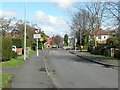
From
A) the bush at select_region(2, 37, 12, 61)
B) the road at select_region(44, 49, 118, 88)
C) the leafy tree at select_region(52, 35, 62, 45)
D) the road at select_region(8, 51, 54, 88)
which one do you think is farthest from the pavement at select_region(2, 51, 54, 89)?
the leafy tree at select_region(52, 35, 62, 45)

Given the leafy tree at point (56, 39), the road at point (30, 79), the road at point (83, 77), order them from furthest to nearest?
the leafy tree at point (56, 39) → the road at point (83, 77) → the road at point (30, 79)

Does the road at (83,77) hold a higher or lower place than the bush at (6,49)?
lower

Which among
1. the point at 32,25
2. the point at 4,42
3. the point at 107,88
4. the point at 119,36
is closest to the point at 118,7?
the point at 119,36

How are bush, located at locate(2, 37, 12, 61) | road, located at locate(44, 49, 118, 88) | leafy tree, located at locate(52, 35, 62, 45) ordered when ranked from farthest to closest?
leafy tree, located at locate(52, 35, 62, 45) → bush, located at locate(2, 37, 12, 61) → road, located at locate(44, 49, 118, 88)

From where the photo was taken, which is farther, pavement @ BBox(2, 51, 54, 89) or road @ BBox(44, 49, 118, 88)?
road @ BBox(44, 49, 118, 88)

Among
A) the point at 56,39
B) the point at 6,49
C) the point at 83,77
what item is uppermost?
the point at 56,39

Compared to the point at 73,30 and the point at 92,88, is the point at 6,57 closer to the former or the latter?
the point at 92,88

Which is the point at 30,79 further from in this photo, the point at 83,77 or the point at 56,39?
the point at 56,39

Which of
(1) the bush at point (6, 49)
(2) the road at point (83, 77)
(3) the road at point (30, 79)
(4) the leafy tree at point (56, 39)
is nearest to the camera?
(3) the road at point (30, 79)

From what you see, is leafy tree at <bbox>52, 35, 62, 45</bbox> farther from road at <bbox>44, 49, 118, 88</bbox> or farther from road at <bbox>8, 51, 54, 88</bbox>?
road at <bbox>8, 51, 54, 88</bbox>

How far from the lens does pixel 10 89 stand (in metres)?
12.3

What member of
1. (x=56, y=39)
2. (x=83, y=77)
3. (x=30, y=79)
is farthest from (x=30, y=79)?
(x=56, y=39)

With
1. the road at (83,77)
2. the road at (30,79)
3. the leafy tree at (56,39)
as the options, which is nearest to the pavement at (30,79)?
the road at (30,79)

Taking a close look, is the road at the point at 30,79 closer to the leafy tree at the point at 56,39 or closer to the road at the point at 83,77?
the road at the point at 83,77
